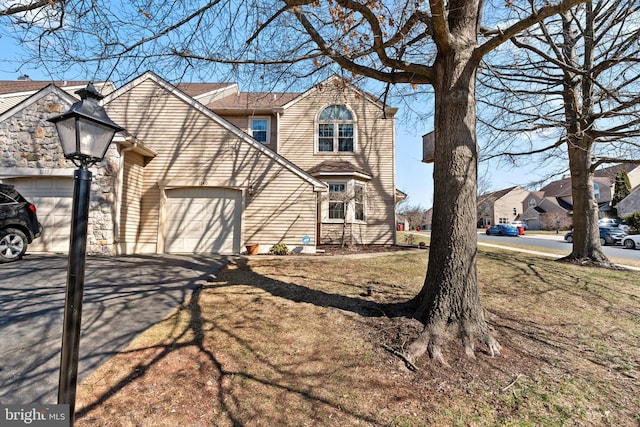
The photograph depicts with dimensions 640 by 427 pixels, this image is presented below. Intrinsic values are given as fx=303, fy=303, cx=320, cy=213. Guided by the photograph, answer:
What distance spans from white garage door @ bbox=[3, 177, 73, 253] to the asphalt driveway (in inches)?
55.1

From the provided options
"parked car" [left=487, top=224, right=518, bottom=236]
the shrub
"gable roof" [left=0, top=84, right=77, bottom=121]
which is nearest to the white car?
"parked car" [left=487, top=224, right=518, bottom=236]

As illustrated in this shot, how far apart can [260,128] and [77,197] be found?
12833 millimetres

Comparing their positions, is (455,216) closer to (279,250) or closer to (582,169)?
(279,250)

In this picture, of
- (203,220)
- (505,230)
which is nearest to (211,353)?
(203,220)

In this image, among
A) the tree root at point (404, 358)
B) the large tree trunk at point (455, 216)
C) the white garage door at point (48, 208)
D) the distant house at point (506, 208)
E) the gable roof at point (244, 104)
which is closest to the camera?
the tree root at point (404, 358)

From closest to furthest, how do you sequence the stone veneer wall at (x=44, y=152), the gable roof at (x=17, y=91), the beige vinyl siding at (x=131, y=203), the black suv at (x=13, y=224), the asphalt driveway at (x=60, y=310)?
1. the asphalt driveway at (x=60, y=310)
2. the black suv at (x=13, y=224)
3. the stone veneer wall at (x=44, y=152)
4. the beige vinyl siding at (x=131, y=203)
5. the gable roof at (x=17, y=91)

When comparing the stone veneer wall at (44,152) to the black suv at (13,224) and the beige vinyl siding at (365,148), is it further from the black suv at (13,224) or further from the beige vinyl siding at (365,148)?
the beige vinyl siding at (365,148)

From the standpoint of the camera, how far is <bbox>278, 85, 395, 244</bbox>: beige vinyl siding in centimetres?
1380

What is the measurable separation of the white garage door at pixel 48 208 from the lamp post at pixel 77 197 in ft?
29.0

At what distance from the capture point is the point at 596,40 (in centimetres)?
880

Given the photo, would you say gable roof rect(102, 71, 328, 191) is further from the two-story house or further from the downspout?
the downspout

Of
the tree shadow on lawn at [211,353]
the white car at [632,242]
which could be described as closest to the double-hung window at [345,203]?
the tree shadow on lawn at [211,353]

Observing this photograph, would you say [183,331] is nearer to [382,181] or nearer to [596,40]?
[382,181]

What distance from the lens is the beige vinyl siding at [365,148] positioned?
1380cm
